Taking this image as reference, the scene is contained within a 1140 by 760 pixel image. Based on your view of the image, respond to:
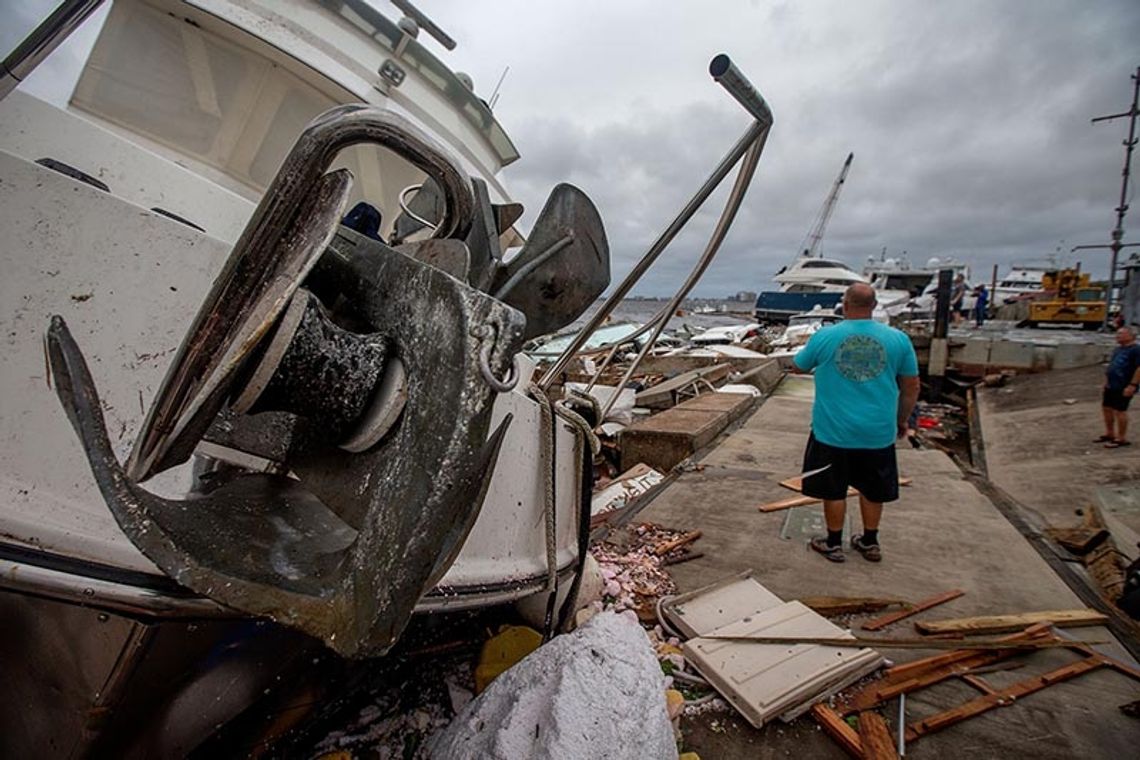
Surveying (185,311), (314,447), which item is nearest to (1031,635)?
(314,447)

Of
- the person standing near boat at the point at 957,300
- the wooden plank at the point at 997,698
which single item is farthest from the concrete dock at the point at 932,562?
the person standing near boat at the point at 957,300

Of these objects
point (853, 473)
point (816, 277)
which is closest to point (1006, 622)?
point (853, 473)

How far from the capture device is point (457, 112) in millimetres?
3195

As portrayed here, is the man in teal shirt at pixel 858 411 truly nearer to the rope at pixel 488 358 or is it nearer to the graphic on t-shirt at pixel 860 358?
the graphic on t-shirt at pixel 860 358

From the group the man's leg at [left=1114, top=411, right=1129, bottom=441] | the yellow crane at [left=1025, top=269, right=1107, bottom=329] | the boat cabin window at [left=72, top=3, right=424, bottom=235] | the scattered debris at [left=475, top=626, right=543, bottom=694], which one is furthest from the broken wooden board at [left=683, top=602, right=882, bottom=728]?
the yellow crane at [left=1025, top=269, right=1107, bottom=329]

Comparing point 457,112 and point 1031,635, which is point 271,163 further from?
point 1031,635

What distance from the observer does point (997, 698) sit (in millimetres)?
1910

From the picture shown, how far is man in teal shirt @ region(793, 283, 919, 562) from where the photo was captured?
2.92m

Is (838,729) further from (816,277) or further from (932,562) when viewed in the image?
(816,277)

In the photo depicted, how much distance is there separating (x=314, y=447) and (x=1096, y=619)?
3.45 m

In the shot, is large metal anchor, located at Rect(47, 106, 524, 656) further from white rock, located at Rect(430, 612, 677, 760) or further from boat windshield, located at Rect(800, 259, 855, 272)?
boat windshield, located at Rect(800, 259, 855, 272)

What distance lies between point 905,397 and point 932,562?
1.02 metres

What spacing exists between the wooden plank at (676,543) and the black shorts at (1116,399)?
6.43 m

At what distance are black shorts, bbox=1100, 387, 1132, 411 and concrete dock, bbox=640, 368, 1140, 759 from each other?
0.58 m
